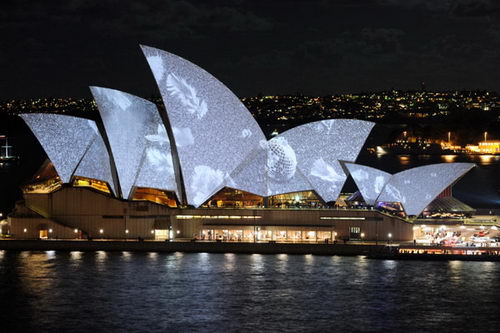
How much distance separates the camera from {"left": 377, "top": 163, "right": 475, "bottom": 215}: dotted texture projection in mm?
42125

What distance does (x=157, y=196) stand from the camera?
139ft

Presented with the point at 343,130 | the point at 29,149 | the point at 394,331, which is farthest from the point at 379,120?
the point at 394,331

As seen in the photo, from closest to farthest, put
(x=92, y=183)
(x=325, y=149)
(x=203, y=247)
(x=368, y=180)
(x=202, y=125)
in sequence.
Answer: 1. (x=203, y=247)
2. (x=202, y=125)
3. (x=92, y=183)
4. (x=325, y=149)
5. (x=368, y=180)

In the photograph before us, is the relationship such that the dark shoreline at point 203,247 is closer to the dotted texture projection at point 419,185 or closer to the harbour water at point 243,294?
the harbour water at point 243,294

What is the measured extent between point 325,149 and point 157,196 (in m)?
7.29

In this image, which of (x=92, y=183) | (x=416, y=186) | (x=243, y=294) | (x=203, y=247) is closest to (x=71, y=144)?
(x=92, y=183)

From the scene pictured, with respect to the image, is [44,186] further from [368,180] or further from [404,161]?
[404,161]

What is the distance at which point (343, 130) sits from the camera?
43.1 meters

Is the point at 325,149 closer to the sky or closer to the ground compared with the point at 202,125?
closer to the ground

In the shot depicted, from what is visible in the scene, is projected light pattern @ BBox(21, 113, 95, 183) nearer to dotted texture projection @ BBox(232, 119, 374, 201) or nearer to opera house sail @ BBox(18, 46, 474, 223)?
opera house sail @ BBox(18, 46, 474, 223)

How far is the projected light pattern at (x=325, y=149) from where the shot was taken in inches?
1671

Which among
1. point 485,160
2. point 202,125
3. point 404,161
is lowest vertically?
point 202,125

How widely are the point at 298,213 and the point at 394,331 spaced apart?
1451cm

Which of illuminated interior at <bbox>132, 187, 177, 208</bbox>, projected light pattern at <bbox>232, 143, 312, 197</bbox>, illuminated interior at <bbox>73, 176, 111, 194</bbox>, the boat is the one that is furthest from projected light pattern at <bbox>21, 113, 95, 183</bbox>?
the boat
